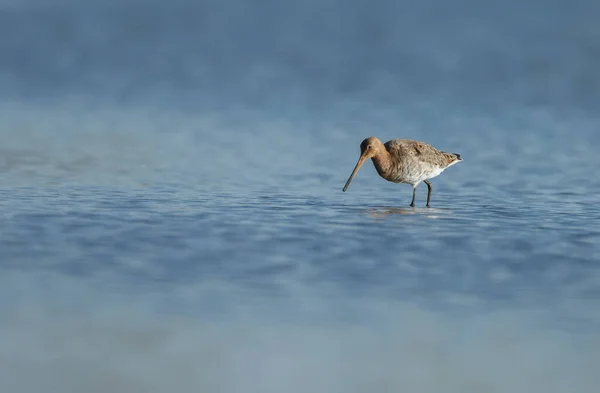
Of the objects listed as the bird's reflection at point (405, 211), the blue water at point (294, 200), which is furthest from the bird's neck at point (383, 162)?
the bird's reflection at point (405, 211)

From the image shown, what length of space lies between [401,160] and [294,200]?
1527 millimetres

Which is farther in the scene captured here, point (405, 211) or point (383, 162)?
point (383, 162)

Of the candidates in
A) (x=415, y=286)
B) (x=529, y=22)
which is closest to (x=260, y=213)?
(x=415, y=286)

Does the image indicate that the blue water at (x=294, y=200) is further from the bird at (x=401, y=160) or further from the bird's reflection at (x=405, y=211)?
the bird at (x=401, y=160)

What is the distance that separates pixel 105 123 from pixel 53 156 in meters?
2.53

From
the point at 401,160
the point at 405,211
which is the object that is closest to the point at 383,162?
the point at 401,160

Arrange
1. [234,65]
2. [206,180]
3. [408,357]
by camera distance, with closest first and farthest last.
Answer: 1. [408,357]
2. [206,180]
3. [234,65]

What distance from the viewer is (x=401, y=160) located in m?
11.9

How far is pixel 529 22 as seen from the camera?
21438mm

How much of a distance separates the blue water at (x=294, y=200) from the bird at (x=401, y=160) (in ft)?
1.12

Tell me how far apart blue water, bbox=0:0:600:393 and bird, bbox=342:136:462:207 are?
1.12 ft

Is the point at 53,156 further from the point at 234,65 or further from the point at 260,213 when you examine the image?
the point at 234,65

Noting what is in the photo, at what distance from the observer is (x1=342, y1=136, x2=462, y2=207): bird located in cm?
1186

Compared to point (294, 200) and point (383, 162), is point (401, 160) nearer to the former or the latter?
point (383, 162)
